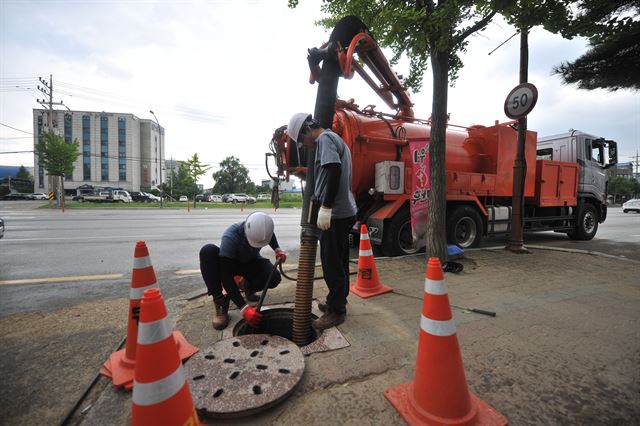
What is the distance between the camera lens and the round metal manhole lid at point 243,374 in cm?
161

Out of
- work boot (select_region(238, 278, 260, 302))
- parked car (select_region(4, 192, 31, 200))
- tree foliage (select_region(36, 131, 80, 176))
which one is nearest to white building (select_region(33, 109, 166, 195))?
parked car (select_region(4, 192, 31, 200))

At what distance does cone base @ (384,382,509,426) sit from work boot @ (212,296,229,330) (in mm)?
1558

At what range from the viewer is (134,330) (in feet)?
6.93

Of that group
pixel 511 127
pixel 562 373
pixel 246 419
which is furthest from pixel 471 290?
pixel 511 127

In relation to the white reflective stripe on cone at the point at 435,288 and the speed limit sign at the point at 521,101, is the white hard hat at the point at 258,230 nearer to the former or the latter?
the white reflective stripe on cone at the point at 435,288

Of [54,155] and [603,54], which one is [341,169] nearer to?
[603,54]

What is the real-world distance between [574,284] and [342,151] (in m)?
3.61

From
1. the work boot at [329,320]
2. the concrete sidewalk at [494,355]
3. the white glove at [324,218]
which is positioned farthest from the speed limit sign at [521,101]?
the work boot at [329,320]

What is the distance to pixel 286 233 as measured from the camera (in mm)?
9414

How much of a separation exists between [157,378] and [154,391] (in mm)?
49

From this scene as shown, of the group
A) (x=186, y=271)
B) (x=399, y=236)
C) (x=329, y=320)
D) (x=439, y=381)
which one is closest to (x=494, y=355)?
(x=439, y=381)

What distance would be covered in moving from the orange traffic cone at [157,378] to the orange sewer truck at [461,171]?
11.6 ft

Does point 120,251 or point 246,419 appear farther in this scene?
point 120,251

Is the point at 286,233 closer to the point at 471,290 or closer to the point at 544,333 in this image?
the point at 471,290
